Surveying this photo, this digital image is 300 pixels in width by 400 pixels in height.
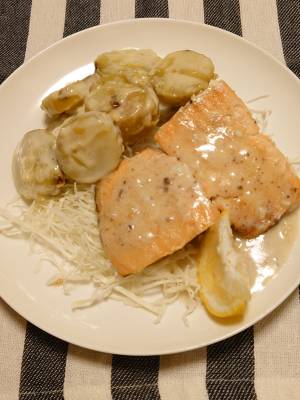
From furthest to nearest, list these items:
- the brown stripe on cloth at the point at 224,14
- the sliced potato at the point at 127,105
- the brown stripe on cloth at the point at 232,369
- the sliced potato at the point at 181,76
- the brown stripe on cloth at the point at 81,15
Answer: the brown stripe on cloth at the point at 81,15, the brown stripe on cloth at the point at 224,14, the sliced potato at the point at 181,76, the sliced potato at the point at 127,105, the brown stripe on cloth at the point at 232,369

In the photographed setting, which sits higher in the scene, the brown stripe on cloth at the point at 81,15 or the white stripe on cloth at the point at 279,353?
the brown stripe on cloth at the point at 81,15

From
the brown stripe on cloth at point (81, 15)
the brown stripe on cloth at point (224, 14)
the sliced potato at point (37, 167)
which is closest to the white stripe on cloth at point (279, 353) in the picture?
the sliced potato at point (37, 167)

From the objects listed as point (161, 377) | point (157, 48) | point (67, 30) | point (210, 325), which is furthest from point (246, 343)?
point (67, 30)

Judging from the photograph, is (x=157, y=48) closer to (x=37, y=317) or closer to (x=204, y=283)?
(x=204, y=283)

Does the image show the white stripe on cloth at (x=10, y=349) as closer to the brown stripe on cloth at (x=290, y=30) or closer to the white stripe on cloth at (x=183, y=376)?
the white stripe on cloth at (x=183, y=376)

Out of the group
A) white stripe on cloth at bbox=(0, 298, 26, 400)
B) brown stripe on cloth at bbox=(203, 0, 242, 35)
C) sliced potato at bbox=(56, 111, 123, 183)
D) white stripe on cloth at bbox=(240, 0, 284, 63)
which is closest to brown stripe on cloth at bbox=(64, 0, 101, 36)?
brown stripe on cloth at bbox=(203, 0, 242, 35)

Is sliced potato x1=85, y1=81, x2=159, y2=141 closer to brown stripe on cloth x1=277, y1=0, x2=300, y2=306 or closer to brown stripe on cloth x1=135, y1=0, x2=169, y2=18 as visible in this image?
brown stripe on cloth x1=135, y1=0, x2=169, y2=18
